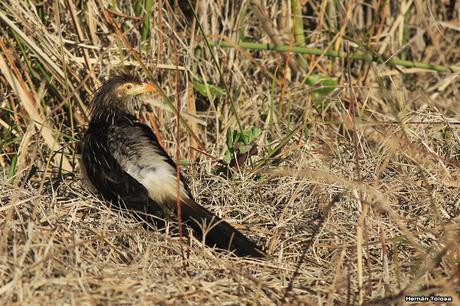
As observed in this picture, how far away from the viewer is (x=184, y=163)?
179 inches

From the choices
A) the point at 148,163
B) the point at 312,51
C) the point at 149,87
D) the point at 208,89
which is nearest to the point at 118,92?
the point at 149,87

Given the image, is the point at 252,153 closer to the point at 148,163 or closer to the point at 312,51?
the point at 148,163

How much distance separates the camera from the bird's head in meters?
4.72

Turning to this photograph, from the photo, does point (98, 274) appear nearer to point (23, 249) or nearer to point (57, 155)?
point (23, 249)

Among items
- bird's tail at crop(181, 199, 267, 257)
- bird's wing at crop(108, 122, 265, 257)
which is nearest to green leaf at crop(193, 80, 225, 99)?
bird's wing at crop(108, 122, 265, 257)

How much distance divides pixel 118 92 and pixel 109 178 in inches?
32.0

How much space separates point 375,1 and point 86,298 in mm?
3673

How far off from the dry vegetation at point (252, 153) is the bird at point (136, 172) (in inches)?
4.3

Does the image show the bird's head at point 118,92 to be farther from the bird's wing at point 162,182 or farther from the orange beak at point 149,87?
the bird's wing at point 162,182

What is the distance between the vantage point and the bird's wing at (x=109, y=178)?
13.0 ft

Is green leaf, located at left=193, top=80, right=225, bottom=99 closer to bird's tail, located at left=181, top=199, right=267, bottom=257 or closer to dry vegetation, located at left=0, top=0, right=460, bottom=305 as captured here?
dry vegetation, located at left=0, top=0, right=460, bottom=305

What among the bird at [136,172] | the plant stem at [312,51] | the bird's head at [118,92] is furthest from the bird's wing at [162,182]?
the plant stem at [312,51]

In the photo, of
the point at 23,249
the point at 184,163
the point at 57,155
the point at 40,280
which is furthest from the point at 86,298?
the point at 57,155

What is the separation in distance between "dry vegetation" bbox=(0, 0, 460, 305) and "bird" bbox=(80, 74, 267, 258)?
4.3 inches
